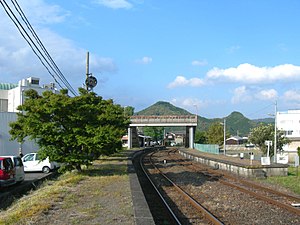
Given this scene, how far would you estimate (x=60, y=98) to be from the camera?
61.5 feet

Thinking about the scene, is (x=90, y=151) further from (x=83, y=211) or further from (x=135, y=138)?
(x=135, y=138)

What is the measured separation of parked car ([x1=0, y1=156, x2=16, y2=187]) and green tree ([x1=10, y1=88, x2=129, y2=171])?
48.9 inches

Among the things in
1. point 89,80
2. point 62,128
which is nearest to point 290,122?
point 89,80

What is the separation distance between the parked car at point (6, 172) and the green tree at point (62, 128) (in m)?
1.24

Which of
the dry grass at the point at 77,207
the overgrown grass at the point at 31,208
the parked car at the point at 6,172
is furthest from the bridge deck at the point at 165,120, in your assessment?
the overgrown grass at the point at 31,208

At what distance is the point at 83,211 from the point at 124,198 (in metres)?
2.49

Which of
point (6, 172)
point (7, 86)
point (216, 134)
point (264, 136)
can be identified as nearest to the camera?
point (6, 172)

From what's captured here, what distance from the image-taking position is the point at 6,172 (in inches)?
697

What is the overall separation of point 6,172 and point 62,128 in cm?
327

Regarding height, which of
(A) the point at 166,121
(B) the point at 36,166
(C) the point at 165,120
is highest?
(C) the point at 165,120

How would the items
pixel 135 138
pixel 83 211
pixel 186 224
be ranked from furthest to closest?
pixel 135 138, pixel 186 224, pixel 83 211

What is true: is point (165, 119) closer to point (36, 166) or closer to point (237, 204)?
point (36, 166)

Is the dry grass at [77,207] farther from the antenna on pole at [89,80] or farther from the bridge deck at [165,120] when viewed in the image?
the bridge deck at [165,120]

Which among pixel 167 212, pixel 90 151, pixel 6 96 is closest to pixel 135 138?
pixel 6 96
